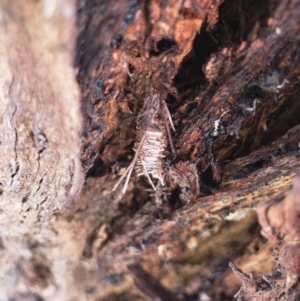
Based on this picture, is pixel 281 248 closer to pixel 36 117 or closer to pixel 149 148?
pixel 149 148

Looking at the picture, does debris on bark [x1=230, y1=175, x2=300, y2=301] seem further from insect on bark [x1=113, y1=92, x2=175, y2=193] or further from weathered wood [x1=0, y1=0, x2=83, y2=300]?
weathered wood [x1=0, y1=0, x2=83, y2=300]

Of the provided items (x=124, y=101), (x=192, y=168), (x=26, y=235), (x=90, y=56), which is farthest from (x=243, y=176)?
(x=26, y=235)

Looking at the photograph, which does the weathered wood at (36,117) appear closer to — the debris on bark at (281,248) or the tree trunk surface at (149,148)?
the tree trunk surface at (149,148)

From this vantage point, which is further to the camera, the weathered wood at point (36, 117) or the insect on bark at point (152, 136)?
the insect on bark at point (152, 136)

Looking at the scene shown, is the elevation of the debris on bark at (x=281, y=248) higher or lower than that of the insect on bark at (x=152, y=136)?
lower

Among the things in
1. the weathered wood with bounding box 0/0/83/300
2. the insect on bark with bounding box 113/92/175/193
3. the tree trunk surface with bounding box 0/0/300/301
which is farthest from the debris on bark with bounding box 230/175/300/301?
the weathered wood with bounding box 0/0/83/300

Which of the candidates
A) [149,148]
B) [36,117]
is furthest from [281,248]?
[36,117]

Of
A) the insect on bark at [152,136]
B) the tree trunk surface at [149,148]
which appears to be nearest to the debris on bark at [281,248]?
the tree trunk surface at [149,148]

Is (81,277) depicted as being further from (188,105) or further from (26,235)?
(188,105)
